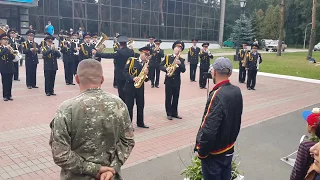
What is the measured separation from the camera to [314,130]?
3.46m

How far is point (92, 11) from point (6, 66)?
25.9 metres

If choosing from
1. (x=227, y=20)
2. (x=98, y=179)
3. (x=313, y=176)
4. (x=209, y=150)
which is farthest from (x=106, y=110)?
(x=227, y=20)

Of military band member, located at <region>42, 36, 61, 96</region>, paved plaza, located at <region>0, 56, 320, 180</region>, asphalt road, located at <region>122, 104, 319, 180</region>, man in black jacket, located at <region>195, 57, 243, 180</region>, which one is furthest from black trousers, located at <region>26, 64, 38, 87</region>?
man in black jacket, located at <region>195, 57, 243, 180</region>

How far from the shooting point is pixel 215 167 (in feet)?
11.9

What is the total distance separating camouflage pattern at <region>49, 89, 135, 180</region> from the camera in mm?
2605

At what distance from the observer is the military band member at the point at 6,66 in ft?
33.3

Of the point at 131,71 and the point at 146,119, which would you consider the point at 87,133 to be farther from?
the point at 146,119

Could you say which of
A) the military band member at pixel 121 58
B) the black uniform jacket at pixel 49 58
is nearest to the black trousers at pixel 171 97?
the military band member at pixel 121 58

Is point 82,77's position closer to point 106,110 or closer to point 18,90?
point 106,110

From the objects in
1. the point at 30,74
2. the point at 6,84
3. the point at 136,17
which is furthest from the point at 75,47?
the point at 136,17

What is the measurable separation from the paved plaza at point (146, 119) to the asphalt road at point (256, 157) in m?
0.13

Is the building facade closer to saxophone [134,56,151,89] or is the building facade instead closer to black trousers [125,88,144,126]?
black trousers [125,88,144,126]

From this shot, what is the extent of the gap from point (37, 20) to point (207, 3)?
80.4 ft

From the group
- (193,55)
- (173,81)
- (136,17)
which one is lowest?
(173,81)
